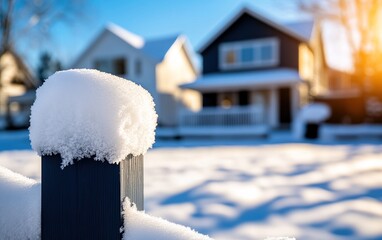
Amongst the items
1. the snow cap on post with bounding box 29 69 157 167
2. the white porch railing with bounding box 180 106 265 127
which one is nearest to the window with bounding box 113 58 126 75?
the white porch railing with bounding box 180 106 265 127

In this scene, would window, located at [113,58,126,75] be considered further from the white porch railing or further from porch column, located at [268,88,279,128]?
porch column, located at [268,88,279,128]

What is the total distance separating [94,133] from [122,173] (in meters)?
0.22

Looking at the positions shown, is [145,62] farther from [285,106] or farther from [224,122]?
[285,106]

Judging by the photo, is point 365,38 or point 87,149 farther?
point 365,38

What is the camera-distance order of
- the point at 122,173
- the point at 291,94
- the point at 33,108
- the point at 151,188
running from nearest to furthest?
the point at 122,173
the point at 33,108
the point at 151,188
the point at 291,94

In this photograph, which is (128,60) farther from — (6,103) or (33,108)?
(33,108)

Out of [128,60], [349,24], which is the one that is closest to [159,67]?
[128,60]

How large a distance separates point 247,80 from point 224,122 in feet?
12.7

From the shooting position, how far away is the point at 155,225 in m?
1.35

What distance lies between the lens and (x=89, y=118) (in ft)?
4.38

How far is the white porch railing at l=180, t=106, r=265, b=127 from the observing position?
1310 centimetres

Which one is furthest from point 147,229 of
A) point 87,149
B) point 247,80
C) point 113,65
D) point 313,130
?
point 113,65

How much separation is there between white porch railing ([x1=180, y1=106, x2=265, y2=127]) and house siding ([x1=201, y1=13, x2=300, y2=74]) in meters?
6.07

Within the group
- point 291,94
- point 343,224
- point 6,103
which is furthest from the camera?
point 6,103
